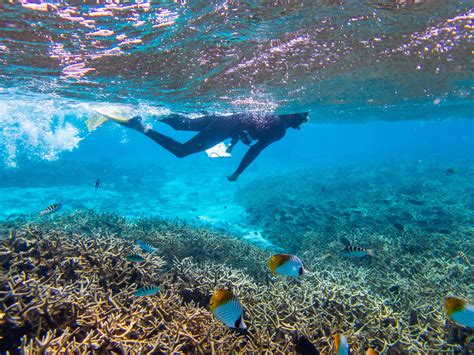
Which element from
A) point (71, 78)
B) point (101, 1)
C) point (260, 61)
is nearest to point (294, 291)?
point (101, 1)

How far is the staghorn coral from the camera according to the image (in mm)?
3178

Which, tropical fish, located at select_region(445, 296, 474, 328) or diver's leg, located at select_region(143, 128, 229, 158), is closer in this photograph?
tropical fish, located at select_region(445, 296, 474, 328)

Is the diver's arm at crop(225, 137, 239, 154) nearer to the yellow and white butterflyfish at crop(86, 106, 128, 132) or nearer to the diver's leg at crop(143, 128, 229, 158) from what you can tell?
the diver's leg at crop(143, 128, 229, 158)

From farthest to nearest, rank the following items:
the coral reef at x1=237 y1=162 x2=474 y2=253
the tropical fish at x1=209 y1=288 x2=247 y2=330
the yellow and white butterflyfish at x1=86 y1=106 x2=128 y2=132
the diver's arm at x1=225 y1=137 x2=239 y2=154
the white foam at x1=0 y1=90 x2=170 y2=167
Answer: the white foam at x1=0 y1=90 x2=170 y2=167, the yellow and white butterflyfish at x1=86 y1=106 x2=128 y2=132, the coral reef at x1=237 y1=162 x2=474 y2=253, the diver's arm at x1=225 y1=137 x2=239 y2=154, the tropical fish at x1=209 y1=288 x2=247 y2=330

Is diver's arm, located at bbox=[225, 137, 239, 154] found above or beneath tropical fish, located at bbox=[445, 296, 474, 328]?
beneath

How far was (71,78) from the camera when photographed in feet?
37.4

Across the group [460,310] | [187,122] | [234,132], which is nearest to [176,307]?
[460,310]

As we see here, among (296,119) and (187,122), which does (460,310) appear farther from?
(187,122)

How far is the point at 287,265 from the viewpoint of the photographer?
3.21 meters

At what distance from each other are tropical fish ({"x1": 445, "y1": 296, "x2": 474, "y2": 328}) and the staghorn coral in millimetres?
1296

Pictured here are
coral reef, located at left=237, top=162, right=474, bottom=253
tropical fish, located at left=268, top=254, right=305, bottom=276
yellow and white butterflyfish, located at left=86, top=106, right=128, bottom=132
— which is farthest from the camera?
yellow and white butterflyfish, located at left=86, top=106, right=128, bottom=132

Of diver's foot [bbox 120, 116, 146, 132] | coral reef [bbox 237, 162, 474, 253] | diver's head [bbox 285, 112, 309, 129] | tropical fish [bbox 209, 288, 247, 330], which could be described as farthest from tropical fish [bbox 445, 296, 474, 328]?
diver's foot [bbox 120, 116, 146, 132]

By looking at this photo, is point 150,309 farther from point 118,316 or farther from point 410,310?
point 410,310

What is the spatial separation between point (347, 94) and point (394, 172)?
648 inches
